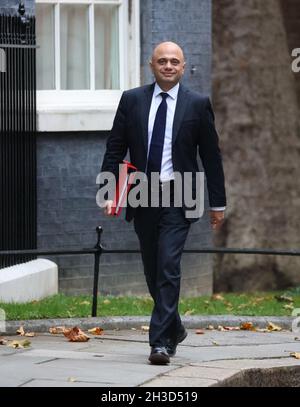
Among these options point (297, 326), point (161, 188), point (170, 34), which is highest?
point (170, 34)

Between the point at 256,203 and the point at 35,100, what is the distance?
5.31 m

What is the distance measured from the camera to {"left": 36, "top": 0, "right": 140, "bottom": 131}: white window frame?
1463cm

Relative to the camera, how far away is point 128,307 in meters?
13.5

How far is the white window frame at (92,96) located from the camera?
48.0 feet

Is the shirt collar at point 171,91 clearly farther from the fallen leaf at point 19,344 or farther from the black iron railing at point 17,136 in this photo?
the black iron railing at point 17,136

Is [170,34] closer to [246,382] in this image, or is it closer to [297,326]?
[297,326]

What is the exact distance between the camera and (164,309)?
A: 1019cm

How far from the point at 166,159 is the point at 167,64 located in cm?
65

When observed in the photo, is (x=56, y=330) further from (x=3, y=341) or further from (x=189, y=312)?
(x=189, y=312)

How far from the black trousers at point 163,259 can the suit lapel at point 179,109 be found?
1.72ft

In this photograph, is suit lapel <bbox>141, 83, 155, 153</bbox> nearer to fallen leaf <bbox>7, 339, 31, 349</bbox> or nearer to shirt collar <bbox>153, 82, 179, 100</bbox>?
shirt collar <bbox>153, 82, 179, 100</bbox>

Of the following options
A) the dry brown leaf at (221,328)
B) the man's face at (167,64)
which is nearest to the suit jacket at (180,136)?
the man's face at (167,64)

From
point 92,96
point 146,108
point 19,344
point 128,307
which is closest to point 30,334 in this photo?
point 19,344
